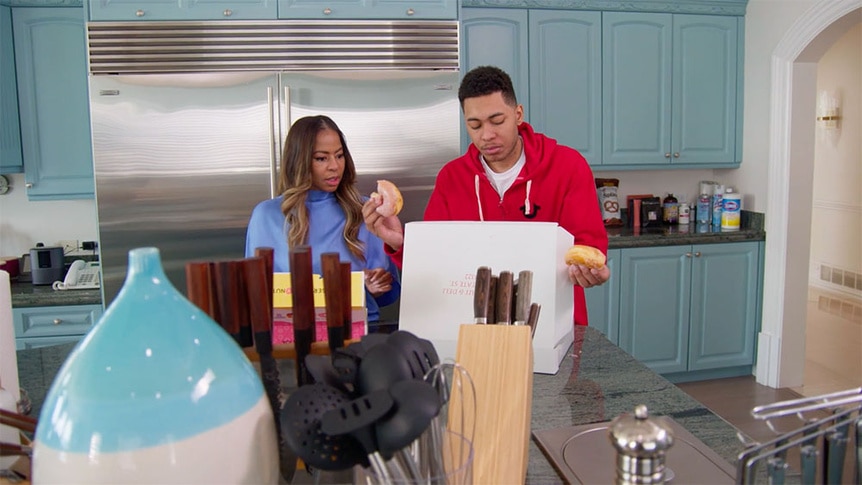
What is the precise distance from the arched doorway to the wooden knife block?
3111 millimetres

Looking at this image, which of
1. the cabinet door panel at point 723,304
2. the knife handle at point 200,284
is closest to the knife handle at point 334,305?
the knife handle at point 200,284

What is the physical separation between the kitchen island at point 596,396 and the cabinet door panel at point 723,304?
2303 millimetres

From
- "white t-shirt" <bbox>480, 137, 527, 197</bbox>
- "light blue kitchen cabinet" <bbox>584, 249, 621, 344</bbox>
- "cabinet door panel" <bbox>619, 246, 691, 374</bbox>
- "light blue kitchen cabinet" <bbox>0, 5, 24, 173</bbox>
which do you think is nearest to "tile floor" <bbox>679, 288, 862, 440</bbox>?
"cabinet door panel" <bbox>619, 246, 691, 374</bbox>

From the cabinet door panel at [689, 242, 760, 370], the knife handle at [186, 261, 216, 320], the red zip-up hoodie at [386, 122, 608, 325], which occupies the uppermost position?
the red zip-up hoodie at [386, 122, 608, 325]

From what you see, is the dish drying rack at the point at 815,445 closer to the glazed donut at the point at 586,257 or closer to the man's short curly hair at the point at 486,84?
the glazed donut at the point at 586,257

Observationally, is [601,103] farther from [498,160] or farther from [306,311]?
[306,311]

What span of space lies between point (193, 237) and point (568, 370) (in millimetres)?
2005

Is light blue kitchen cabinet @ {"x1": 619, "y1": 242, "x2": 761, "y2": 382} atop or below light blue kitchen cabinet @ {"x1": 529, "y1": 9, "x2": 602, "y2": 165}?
below

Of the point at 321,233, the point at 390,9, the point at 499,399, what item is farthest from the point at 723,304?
the point at 499,399

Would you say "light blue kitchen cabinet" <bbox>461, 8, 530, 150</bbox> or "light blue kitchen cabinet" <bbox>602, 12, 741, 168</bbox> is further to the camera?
"light blue kitchen cabinet" <bbox>602, 12, 741, 168</bbox>

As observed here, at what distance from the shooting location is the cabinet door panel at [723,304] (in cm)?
351

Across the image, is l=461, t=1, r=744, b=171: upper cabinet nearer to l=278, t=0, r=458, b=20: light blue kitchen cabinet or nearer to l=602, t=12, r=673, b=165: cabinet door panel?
l=602, t=12, r=673, b=165: cabinet door panel

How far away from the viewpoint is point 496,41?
3.26 metres

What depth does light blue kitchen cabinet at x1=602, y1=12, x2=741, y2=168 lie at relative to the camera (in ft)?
11.4
